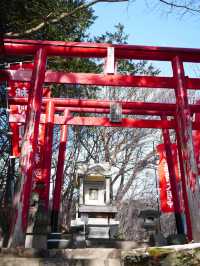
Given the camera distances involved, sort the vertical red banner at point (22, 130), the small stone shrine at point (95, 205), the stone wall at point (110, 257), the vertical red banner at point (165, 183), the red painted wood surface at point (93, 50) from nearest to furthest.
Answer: the stone wall at point (110, 257)
the red painted wood surface at point (93, 50)
the vertical red banner at point (22, 130)
the small stone shrine at point (95, 205)
the vertical red banner at point (165, 183)

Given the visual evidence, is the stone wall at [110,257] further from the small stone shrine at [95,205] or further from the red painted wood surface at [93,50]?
the red painted wood surface at [93,50]

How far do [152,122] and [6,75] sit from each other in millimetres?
4527

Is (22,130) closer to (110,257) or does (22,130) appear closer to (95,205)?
(95,205)

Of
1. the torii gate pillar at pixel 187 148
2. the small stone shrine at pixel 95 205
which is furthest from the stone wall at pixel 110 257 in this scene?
the small stone shrine at pixel 95 205

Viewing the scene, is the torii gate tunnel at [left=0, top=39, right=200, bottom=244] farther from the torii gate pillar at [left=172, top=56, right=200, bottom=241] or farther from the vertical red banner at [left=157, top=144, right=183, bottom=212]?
the vertical red banner at [left=157, top=144, right=183, bottom=212]

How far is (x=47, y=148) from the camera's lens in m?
Result: 10.4

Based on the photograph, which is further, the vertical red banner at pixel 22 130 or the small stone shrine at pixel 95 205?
the small stone shrine at pixel 95 205

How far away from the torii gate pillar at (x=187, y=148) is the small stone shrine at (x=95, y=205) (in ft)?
11.2

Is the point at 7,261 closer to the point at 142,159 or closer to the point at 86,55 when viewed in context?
the point at 86,55

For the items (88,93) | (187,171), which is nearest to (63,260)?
(187,171)

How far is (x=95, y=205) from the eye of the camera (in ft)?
34.2

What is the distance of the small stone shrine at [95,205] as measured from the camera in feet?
32.7

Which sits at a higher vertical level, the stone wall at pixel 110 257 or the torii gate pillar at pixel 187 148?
the torii gate pillar at pixel 187 148

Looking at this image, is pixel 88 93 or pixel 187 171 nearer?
pixel 187 171
